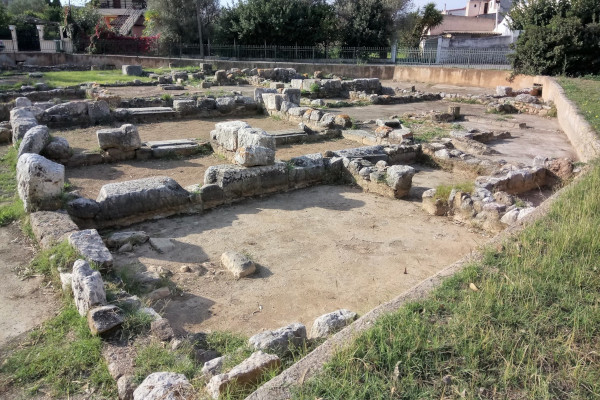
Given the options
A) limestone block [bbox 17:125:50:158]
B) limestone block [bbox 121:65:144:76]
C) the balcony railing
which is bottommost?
limestone block [bbox 17:125:50:158]

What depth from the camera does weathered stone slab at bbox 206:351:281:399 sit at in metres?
2.69

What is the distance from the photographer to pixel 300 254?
5668 millimetres

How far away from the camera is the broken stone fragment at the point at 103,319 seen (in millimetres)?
3512

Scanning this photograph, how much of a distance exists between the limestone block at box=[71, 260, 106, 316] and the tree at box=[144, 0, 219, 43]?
33.9 meters

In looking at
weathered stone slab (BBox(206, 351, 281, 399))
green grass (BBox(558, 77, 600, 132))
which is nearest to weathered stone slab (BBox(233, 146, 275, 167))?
weathered stone slab (BBox(206, 351, 281, 399))

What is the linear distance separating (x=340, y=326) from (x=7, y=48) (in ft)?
143

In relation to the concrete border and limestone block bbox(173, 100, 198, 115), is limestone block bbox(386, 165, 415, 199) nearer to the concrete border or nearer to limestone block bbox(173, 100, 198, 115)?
the concrete border

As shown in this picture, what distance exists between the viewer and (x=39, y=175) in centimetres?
579

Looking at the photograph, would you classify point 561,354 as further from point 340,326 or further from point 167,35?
point 167,35

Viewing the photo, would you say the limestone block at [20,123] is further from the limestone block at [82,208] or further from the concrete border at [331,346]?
the concrete border at [331,346]

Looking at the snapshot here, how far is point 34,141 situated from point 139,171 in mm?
1881

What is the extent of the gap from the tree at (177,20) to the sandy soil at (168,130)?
2384cm

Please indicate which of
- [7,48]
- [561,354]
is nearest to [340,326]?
[561,354]

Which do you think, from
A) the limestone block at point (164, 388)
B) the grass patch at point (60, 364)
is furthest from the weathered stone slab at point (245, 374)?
the grass patch at point (60, 364)
